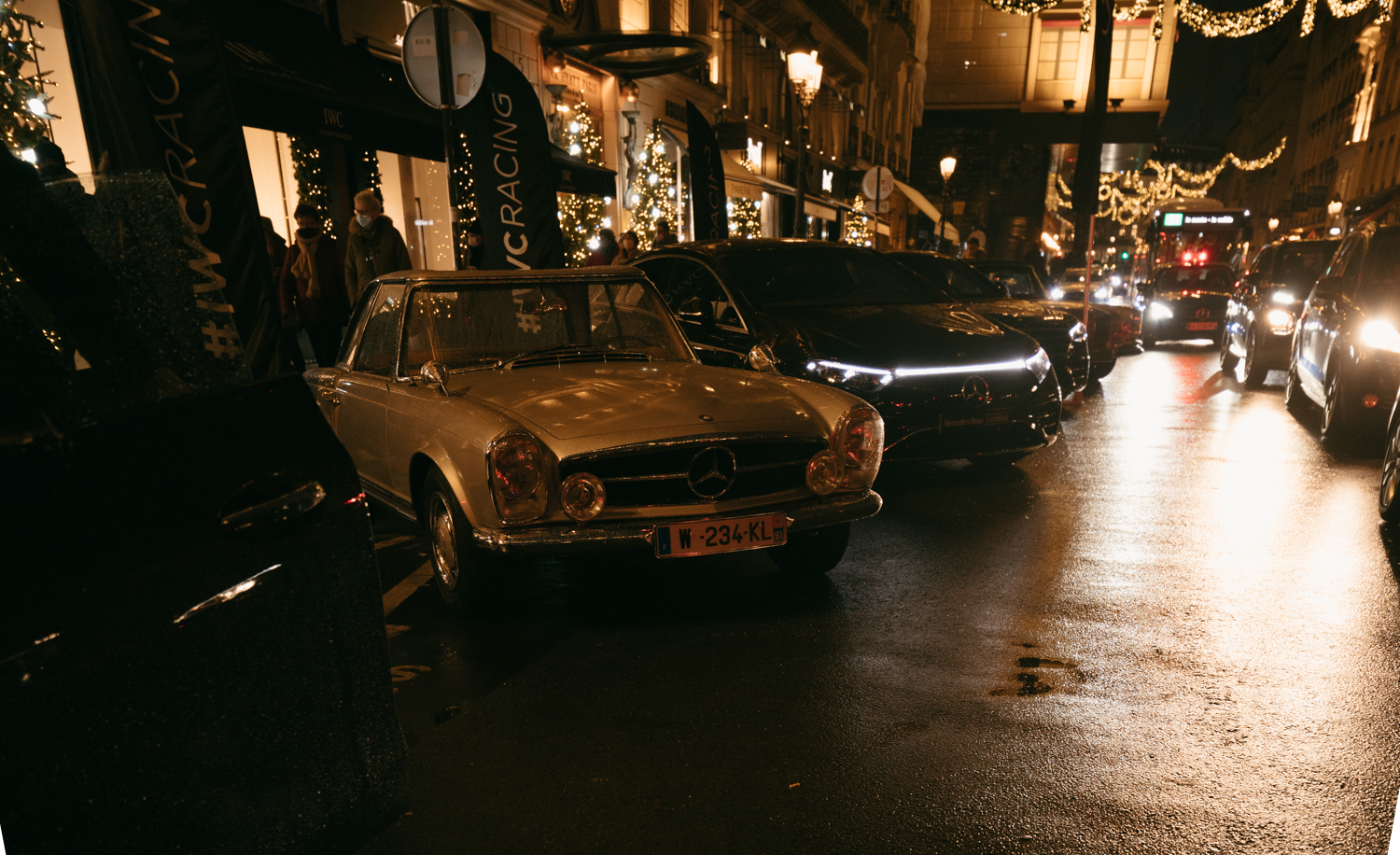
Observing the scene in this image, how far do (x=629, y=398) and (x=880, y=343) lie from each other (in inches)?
106

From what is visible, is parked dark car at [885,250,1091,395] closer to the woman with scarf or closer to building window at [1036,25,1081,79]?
the woman with scarf

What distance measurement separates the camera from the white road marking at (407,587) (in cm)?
452

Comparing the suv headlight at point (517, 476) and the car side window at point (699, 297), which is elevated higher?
the car side window at point (699, 297)

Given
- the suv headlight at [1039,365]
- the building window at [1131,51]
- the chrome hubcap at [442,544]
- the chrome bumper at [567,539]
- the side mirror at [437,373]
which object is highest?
the building window at [1131,51]

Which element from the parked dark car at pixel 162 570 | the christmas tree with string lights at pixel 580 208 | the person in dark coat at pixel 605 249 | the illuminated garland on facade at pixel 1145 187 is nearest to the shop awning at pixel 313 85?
the christmas tree with string lights at pixel 580 208

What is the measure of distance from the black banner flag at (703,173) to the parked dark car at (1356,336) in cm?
878

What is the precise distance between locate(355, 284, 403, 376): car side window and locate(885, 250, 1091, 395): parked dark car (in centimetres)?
534

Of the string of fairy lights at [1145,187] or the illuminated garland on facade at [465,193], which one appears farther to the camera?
the string of fairy lights at [1145,187]

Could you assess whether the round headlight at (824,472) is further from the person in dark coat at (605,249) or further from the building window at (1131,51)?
the building window at (1131,51)

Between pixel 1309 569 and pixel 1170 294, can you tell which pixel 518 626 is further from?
pixel 1170 294

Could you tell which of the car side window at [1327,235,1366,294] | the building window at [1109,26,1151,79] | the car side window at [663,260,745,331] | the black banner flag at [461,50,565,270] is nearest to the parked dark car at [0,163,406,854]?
the car side window at [663,260,745,331]

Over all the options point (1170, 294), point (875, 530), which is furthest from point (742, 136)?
point (875, 530)

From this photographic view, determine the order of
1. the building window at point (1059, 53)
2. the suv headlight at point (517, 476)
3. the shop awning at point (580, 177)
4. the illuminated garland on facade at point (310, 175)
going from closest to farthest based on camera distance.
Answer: the suv headlight at point (517, 476), the illuminated garland on facade at point (310, 175), the shop awning at point (580, 177), the building window at point (1059, 53)

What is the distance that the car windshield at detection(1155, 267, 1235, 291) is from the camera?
61.4 ft
